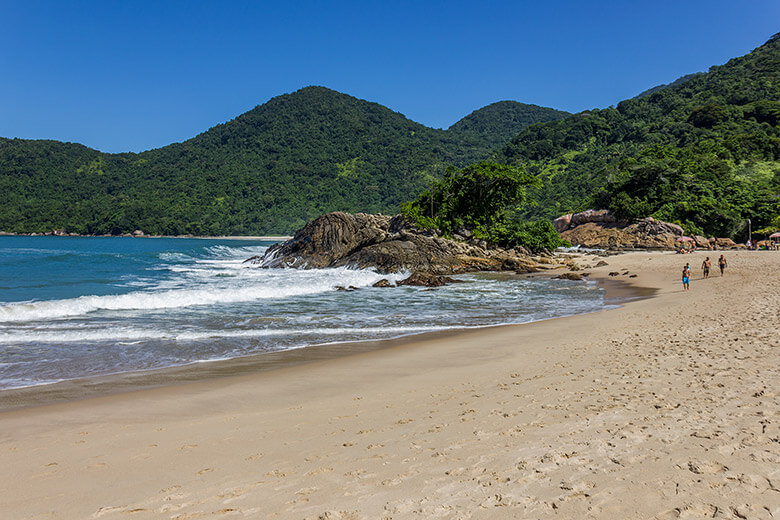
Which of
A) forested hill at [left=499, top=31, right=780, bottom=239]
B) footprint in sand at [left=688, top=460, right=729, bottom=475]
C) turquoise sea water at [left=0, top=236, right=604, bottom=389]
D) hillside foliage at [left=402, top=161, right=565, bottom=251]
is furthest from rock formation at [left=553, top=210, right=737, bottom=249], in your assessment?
footprint in sand at [left=688, top=460, right=729, bottom=475]

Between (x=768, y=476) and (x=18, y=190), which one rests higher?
(x=18, y=190)

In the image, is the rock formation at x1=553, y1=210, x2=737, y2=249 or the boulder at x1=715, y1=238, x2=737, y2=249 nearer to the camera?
the boulder at x1=715, y1=238, x2=737, y2=249

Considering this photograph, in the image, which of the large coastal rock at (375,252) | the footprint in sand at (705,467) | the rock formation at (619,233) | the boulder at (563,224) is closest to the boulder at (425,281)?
the large coastal rock at (375,252)

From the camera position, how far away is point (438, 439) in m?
4.64

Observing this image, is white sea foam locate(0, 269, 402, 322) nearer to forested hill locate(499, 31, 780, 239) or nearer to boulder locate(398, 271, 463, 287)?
boulder locate(398, 271, 463, 287)

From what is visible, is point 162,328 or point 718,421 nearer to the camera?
point 718,421

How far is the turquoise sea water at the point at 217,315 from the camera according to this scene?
985cm

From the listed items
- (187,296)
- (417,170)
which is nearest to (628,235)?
(187,296)

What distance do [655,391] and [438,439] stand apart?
3.15 m

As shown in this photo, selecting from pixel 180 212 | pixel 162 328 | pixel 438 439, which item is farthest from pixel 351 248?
pixel 180 212

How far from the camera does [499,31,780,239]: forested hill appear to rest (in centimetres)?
5312

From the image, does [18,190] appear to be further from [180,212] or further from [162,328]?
[162,328]

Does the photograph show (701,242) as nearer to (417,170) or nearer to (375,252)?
(375,252)

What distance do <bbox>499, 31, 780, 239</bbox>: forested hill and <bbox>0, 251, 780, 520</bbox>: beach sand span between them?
53.4m
